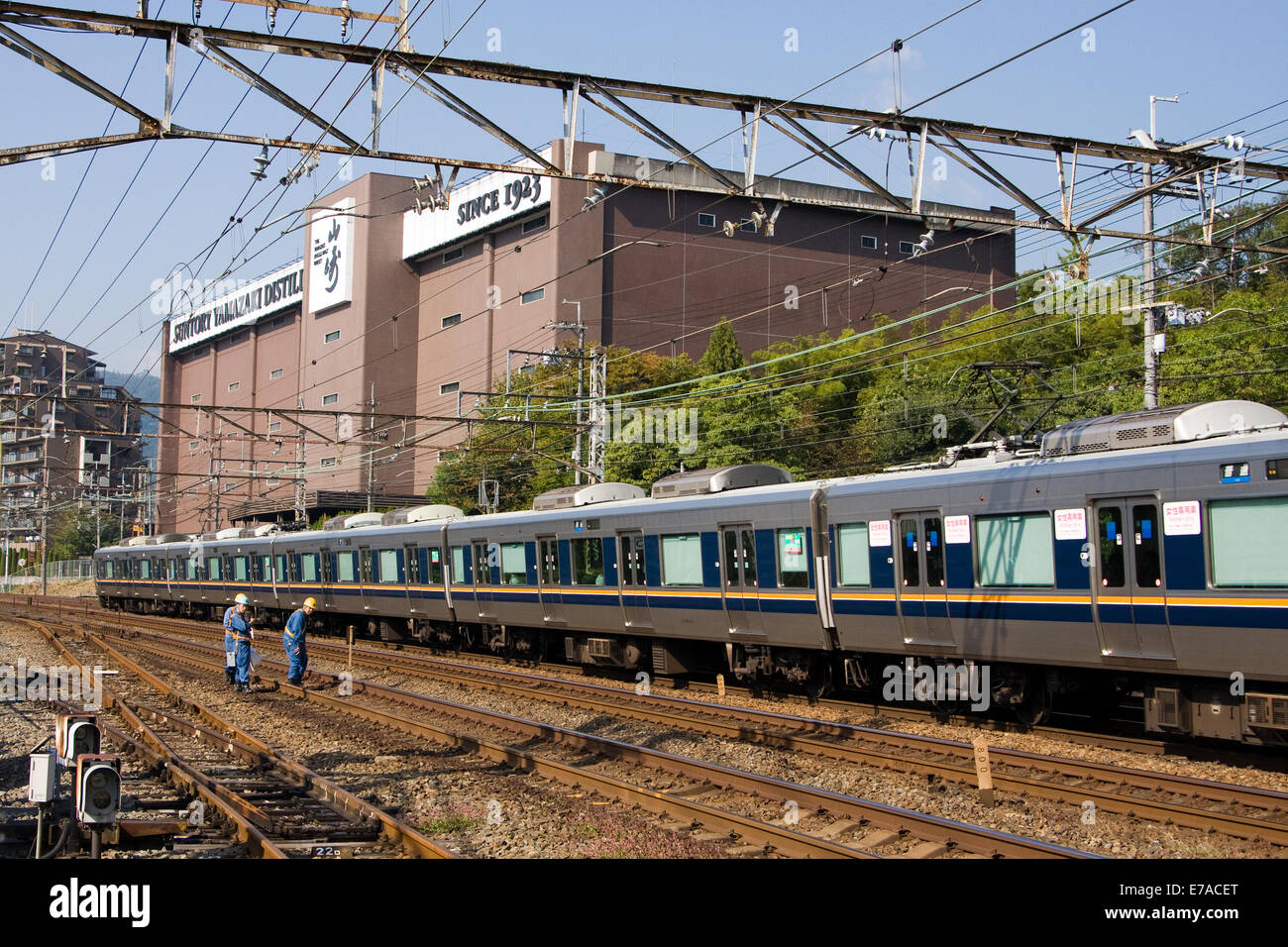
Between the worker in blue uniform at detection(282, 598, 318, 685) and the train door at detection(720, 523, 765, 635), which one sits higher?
the train door at detection(720, 523, 765, 635)

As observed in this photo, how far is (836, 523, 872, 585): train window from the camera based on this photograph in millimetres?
14547

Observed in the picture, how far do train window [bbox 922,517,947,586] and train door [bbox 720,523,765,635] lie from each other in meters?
3.28

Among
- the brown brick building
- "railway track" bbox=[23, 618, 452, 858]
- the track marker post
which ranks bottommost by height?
"railway track" bbox=[23, 618, 452, 858]

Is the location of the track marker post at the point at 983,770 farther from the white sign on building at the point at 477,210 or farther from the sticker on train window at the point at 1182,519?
the white sign on building at the point at 477,210

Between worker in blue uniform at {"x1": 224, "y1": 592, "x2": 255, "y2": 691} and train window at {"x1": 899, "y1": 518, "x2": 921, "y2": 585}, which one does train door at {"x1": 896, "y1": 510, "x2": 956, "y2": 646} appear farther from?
worker in blue uniform at {"x1": 224, "y1": 592, "x2": 255, "y2": 691}

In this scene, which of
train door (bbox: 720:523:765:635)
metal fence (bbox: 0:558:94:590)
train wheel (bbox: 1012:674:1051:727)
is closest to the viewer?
train wheel (bbox: 1012:674:1051:727)

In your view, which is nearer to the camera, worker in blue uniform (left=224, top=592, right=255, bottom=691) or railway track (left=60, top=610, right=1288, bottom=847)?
railway track (left=60, top=610, right=1288, bottom=847)

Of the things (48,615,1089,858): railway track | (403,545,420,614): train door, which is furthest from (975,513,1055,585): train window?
(403,545,420,614): train door

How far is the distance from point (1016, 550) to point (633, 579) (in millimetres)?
7757

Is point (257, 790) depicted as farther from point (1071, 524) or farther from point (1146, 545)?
point (1146, 545)

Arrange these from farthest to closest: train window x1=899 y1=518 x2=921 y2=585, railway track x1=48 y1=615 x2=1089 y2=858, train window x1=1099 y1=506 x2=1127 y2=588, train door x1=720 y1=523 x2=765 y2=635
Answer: train door x1=720 y1=523 x2=765 y2=635
train window x1=899 y1=518 x2=921 y2=585
train window x1=1099 y1=506 x2=1127 y2=588
railway track x1=48 y1=615 x2=1089 y2=858

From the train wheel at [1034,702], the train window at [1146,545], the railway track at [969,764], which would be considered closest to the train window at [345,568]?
the railway track at [969,764]

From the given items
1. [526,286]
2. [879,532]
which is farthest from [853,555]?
[526,286]

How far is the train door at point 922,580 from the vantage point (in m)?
13.4
